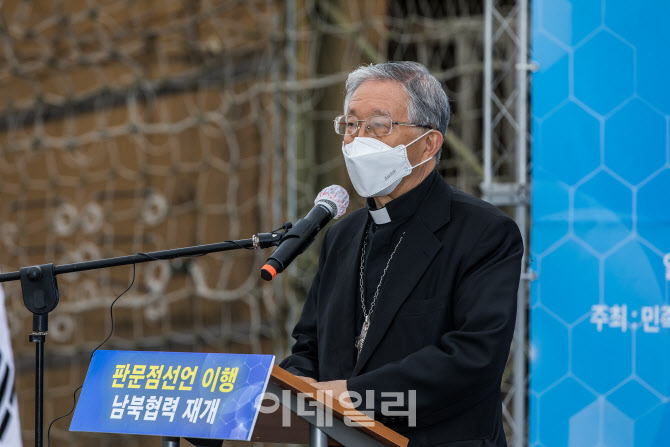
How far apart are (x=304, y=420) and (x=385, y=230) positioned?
0.54 m

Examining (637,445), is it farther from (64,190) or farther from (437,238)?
(64,190)

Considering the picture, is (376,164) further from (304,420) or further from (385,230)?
(304,420)

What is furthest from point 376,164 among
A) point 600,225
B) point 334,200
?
point 600,225

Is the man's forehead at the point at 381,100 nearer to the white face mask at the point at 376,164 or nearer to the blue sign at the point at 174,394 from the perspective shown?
the white face mask at the point at 376,164

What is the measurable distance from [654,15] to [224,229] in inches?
80.9

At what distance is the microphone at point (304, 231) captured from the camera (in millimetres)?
1296

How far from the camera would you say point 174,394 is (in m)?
1.25

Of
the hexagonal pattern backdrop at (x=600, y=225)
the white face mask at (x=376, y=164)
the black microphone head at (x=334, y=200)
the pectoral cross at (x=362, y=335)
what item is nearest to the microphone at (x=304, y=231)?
the black microphone head at (x=334, y=200)

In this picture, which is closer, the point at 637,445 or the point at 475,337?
the point at 475,337

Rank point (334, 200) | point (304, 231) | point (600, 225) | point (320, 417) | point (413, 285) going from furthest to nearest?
point (600, 225) < point (413, 285) < point (334, 200) < point (304, 231) < point (320, 417)

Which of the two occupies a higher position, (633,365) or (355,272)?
(355,272)

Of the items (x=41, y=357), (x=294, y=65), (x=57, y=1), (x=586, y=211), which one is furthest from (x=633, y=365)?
(x=57, y=1)

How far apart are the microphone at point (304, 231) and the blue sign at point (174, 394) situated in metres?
0.15

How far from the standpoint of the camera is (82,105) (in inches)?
150
